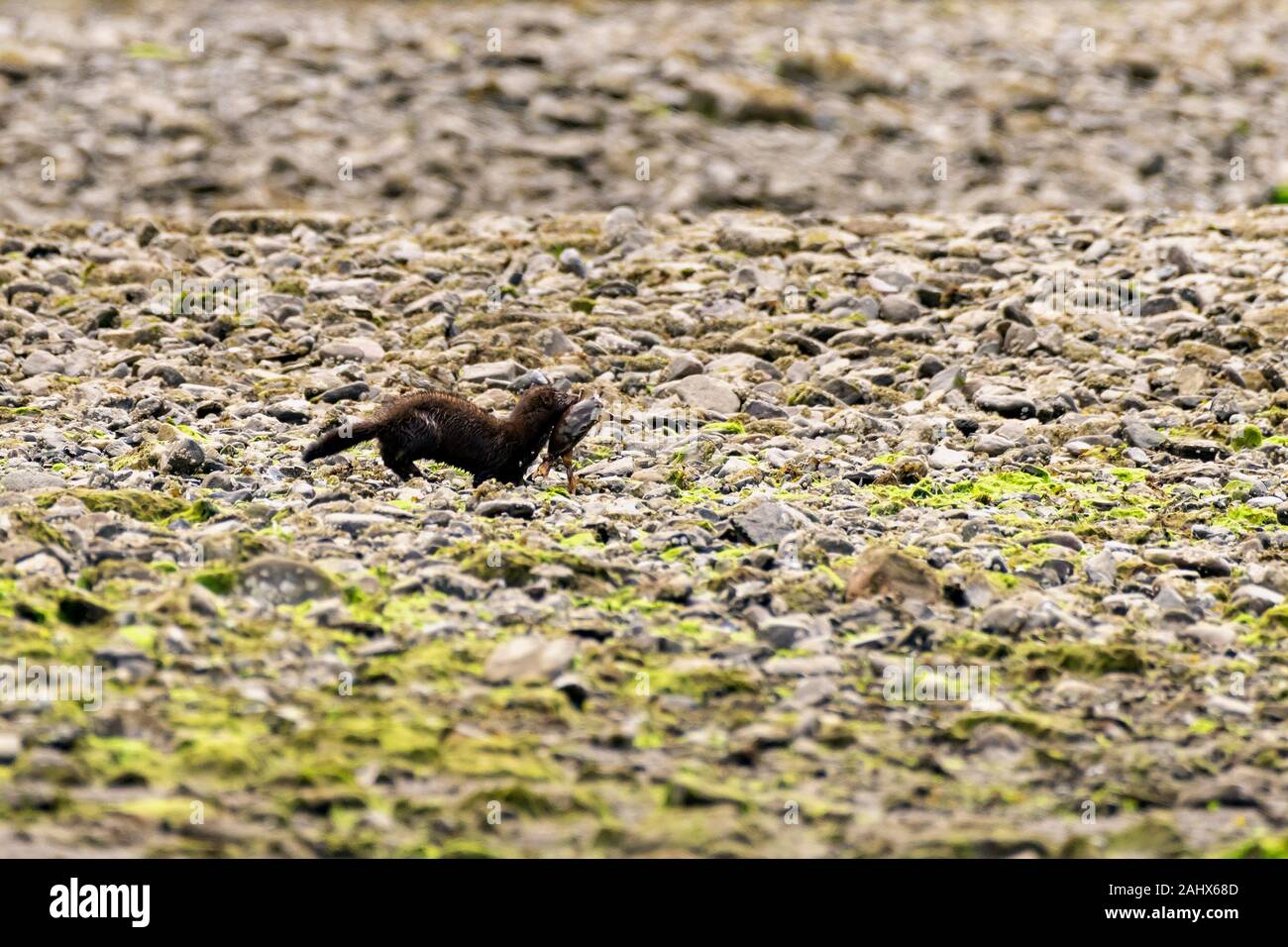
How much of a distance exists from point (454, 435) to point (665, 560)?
Result: 1.89 meters

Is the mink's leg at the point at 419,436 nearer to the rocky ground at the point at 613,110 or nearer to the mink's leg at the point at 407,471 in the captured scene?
the mink's leg at the point at 407,471

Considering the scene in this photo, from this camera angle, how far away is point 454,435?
10445 millimetres

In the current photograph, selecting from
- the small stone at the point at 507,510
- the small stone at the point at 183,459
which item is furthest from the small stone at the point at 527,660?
the small stone at the point at 183,459

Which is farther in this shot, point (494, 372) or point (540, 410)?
point (494, 372)

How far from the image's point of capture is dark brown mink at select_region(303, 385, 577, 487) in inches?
409

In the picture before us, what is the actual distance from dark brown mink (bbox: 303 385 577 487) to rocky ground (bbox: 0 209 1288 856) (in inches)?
8.4

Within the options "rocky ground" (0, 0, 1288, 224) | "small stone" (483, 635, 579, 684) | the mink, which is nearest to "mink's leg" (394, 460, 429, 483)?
the mink

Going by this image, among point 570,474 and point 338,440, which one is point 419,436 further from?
point 570,474

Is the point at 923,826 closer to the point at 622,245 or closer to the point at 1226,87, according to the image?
the point at 622,245

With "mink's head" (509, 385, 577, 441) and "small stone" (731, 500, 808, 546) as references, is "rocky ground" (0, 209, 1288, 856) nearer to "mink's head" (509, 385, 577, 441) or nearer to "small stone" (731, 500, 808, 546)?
"small stone" (731, 500, 808, 546)

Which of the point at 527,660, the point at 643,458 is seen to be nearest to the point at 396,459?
the point at 643,458

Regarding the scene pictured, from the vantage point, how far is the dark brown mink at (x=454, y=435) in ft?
34.1

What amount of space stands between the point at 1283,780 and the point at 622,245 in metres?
9.67

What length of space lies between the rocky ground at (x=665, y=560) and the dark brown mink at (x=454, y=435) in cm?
21
